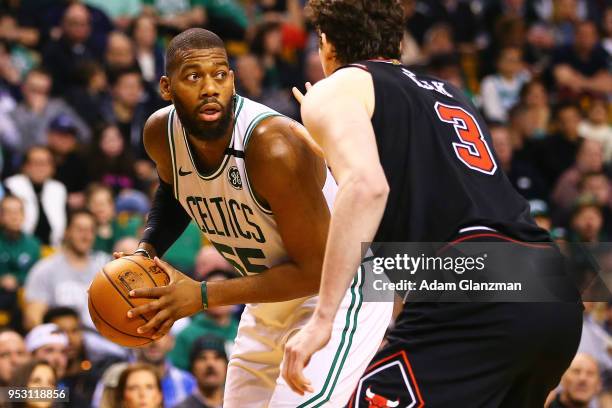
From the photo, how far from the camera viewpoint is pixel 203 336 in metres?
7.20

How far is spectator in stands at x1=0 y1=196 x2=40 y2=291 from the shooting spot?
27.5 ft

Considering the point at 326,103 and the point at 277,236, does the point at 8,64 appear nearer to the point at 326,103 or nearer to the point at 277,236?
the point at 277,236

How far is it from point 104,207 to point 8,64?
2.26 meters

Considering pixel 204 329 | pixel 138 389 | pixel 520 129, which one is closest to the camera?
pixel 138 389

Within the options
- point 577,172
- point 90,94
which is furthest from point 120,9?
point 577,172

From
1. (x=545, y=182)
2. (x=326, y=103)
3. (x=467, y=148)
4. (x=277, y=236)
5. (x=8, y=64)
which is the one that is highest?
(x=326, y=103)

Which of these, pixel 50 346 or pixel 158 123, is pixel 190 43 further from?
pixel 50 346

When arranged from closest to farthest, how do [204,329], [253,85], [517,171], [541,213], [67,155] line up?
1. [204,329]
2. [541,213]
3. [67,155]
4. [517,171]
5. [253,85]

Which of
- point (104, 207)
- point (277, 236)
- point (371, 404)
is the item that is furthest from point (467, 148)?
point (104, 207)

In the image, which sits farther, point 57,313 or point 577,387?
point 57,313

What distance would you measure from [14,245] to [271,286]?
190 inches

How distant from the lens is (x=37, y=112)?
985 cm

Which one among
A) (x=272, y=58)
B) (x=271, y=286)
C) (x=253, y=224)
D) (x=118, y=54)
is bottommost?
(x=272, y=58)

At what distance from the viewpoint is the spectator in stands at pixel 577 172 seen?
10.6 metres
